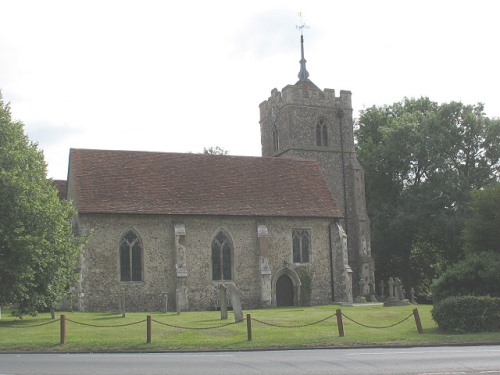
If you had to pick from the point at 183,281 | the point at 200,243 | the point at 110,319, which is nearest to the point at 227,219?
the point at 200,243

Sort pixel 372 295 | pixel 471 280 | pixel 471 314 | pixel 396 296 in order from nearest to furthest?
1. pixel 471 314
2. pixel 471 280
3. pixel 396 296
4. pixel 372 295

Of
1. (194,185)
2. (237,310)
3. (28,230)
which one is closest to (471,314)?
(237,310)

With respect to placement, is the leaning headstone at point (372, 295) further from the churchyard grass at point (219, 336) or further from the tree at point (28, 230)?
the tree at point (28, 230)

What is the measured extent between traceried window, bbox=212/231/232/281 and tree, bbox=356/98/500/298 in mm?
14823

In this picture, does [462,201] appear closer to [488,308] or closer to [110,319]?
[488,308]

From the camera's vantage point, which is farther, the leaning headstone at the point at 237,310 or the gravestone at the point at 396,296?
the gravestone at the point at 396,296

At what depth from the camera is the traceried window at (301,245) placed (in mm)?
37688

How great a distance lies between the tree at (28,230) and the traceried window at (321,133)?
19.9 metres

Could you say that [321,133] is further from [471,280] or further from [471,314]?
[471,314]

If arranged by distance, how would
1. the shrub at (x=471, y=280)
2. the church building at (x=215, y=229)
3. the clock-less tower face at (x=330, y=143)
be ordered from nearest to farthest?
the shrub at (x=471, y=280), the church building at (x=215, y=229), the clock-less tower face at (x=330, y=143)

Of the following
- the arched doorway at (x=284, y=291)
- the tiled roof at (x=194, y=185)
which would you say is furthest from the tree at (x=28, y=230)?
the arched doorway at (x=284, y=291)

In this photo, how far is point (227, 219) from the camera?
119 feet

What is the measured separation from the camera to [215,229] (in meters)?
36.0

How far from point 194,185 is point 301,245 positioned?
6.99 metres
